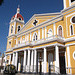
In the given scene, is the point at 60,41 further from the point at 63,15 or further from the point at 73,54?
the point at 63,15

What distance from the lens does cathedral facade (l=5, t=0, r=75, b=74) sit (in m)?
17.1

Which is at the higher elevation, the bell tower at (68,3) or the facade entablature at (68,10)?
the bell tower at (68,3)

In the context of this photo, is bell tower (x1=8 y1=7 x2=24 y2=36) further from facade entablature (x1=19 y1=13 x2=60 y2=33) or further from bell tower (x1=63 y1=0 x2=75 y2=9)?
bell tower (x1=63 y1=0 x2=75 y2=9)

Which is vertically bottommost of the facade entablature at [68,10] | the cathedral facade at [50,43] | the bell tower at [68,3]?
the cathedral facade at [50,43]

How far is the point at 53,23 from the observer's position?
2162 cm

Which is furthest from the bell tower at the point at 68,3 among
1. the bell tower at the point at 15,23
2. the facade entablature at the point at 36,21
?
the bell tower at the point at 15,23

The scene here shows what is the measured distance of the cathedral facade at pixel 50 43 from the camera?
56.0 ft

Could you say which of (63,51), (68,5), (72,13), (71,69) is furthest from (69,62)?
(68,5)

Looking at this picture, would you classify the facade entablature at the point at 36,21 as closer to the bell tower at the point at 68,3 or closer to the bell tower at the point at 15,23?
the bell tower at the point at 68,3

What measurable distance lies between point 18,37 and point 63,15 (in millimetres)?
15325

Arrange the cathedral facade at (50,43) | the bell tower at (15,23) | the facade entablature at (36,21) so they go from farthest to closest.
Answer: the bell tower at (15,23) < the facade entablature at (36,21) < the cathedral facade at (50,43)

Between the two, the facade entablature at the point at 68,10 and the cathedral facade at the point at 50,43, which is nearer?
the cathedral facade at the point at 50,43

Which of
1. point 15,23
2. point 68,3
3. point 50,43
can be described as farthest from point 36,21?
point 15,23

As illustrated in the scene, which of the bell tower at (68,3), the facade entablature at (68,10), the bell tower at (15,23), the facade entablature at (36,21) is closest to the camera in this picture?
the facade entablature at (68,10)
